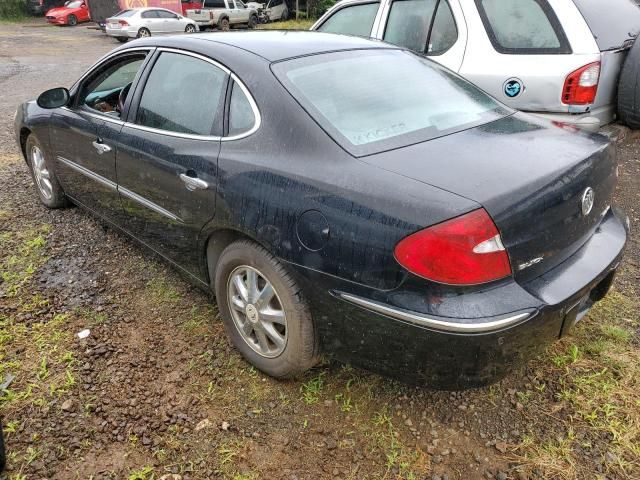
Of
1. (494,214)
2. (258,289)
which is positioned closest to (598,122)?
(494,214)

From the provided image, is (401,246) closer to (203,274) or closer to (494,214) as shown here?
(494,214)

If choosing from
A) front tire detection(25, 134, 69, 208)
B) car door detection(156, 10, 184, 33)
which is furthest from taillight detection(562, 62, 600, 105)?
car door detection(156, 10, 184, 33)

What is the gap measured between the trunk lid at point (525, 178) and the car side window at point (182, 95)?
3.12 ft

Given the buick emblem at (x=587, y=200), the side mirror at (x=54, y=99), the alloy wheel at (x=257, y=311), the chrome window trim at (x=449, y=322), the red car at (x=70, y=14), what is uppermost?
the side mirror at (x=54, y=99)

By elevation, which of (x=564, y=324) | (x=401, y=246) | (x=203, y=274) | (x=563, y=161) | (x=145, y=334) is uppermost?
(x=563, y=161)

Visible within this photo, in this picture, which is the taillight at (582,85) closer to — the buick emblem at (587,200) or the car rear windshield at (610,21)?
the car rear windshield at (610,21)

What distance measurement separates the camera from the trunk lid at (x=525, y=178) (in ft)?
5.89

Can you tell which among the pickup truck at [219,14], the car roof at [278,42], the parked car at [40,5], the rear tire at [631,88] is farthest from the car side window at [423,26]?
the parked car at [40,5]

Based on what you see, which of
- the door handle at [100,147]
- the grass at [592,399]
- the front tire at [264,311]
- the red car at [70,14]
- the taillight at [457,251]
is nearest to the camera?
the taillight at [457,251]

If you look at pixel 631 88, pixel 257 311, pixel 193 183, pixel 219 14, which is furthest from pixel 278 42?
pixel 219 14

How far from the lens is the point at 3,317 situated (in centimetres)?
290

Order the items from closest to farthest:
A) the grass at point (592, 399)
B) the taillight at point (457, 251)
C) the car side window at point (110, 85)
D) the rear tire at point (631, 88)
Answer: the taillight at point (457, 251)
the grass at point (592, 399)
the car side window at point (110, 85)
the rear tire at point (631, 88)

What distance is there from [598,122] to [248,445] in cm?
342

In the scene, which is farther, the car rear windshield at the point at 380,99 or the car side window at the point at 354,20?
A: the car side window at the point at 354,20
